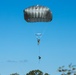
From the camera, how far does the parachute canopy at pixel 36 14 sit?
201 feet

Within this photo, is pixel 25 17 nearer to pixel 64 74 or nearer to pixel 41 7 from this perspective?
pixel 41 7

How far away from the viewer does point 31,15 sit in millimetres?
61500

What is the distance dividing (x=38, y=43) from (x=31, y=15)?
4706 mm

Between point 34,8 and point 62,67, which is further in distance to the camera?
point 62,67

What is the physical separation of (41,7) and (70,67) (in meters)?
114

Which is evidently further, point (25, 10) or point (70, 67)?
point (70, 67)

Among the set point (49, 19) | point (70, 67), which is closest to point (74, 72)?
point (70, 67)

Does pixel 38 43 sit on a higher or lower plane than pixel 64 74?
lower

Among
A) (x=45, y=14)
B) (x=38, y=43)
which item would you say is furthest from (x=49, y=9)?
(x=38, y=43)

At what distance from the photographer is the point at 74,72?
177 meters

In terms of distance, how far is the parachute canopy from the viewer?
6125 cm

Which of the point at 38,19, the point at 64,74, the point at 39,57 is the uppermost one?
the point at 64,74

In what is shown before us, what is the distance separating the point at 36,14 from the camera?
61375 millimetres

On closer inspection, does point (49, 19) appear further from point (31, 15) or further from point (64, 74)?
point (64, 74)
